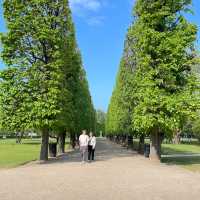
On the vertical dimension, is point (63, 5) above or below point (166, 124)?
above

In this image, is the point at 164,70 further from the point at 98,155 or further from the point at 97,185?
the point at 97,185

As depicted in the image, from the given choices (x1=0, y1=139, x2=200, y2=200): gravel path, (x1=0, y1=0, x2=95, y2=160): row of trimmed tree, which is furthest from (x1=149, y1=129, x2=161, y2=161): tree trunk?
(x1=0, y1=139, x2=200, y2=200): gravel path

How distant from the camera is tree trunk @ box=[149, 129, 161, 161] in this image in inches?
1104

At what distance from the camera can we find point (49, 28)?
27047 mm

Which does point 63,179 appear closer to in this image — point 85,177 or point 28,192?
point 85,177

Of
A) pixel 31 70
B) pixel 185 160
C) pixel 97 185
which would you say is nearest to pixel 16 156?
pixel 31 70

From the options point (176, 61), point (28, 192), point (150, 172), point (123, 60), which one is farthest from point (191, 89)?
point (123, 60)

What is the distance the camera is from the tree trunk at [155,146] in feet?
92.0

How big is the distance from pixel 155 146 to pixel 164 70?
4.88 metres

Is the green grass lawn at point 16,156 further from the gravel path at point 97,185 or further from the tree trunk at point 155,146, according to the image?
the tree trunk at point 155,146

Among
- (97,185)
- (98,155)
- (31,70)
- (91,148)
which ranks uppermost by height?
(31,70)

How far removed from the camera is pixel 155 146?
2827cm

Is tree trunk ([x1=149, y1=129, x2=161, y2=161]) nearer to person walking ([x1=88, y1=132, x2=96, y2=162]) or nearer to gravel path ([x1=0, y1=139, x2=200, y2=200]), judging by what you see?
person walking ([x1=88, y1=132, x2=96, y2=162])

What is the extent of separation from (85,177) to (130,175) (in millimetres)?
2064
